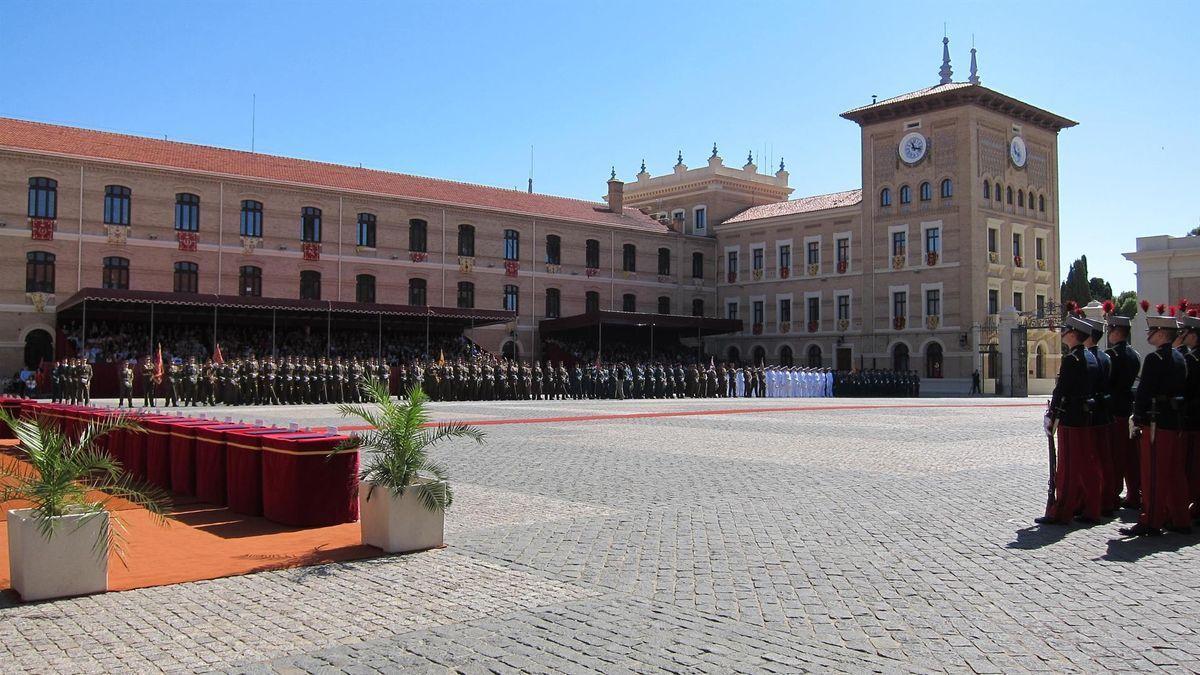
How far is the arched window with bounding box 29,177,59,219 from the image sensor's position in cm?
3728

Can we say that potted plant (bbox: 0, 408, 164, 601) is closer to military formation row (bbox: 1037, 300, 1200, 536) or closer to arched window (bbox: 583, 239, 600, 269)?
military formation row (bbox: 1037, 300, 1200, 536)

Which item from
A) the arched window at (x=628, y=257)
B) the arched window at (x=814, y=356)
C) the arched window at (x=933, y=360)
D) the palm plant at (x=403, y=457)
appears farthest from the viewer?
the arched window at (x=628, y=257)

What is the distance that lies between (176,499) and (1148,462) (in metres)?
9.46

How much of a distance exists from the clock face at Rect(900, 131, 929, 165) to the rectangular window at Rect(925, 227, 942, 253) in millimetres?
3758

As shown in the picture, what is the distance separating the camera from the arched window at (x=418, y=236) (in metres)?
47.2

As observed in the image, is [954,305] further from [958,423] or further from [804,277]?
[958,423]

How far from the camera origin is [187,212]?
1606 inches

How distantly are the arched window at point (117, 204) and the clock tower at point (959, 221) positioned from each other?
3563cm

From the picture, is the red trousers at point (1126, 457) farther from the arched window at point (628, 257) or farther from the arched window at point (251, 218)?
the arched window at point (628, 257)

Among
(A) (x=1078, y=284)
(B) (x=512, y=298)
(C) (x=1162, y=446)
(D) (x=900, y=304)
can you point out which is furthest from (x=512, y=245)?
(A) (x=1078, y=284)

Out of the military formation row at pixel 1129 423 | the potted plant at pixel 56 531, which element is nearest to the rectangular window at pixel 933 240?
the military formation row at pixel 1129 423

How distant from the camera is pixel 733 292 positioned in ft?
192

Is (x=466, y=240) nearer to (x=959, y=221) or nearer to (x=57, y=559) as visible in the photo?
(x=959, y=221)

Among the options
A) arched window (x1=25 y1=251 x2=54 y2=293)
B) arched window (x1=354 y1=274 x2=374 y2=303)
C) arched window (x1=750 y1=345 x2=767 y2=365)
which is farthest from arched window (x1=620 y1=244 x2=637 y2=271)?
arched window (x1=25 y1=251 x2=54 y2=293)
